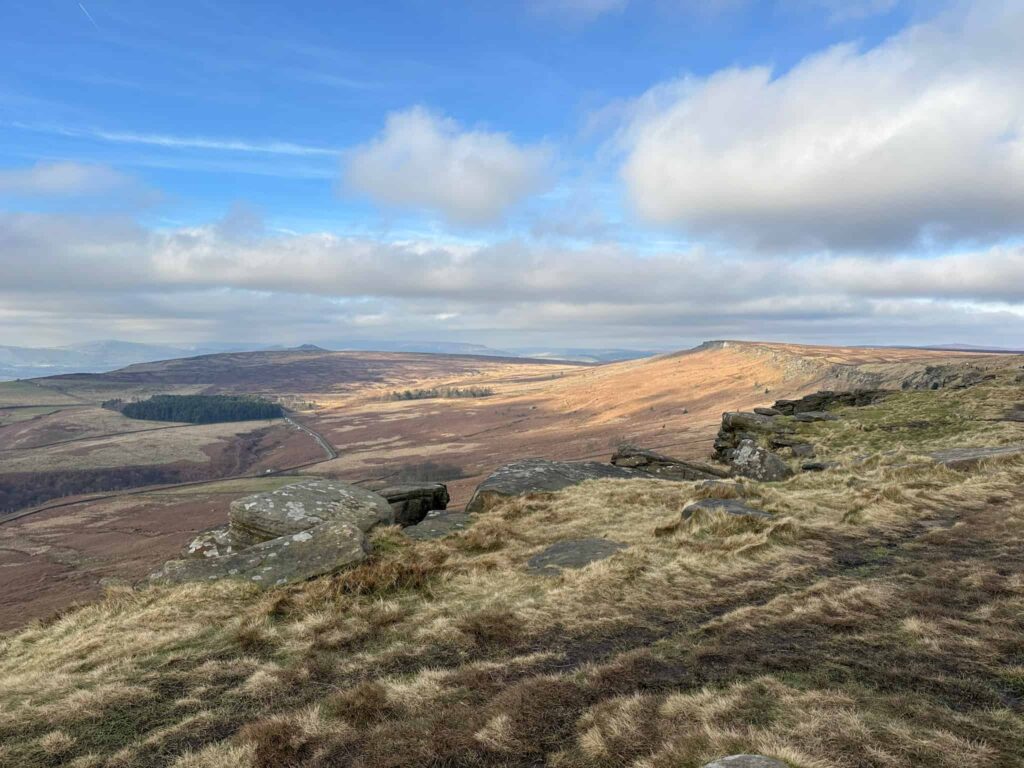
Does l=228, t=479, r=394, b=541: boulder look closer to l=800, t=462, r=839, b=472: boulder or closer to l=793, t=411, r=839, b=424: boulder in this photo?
l=800, t=462, r=839, b=472: boulder

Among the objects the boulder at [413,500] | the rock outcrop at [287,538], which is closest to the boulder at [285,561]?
the rock outcrop at [287,538]

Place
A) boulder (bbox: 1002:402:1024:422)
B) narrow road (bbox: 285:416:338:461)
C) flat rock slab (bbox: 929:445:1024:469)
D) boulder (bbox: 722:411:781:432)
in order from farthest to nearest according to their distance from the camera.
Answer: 1. narrow road (bbox: 285:416:338:461)
2. boulder (bbox: 722:411:781:432)
3. boulder (bbox: 1002:402:1024:422)
4. flat rock slab (bbox: 929:445:1024:469)

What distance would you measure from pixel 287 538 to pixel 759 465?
853 inches

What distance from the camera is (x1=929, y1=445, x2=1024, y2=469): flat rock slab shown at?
20.9 metres

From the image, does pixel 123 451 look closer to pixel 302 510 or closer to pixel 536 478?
pixel 536 478

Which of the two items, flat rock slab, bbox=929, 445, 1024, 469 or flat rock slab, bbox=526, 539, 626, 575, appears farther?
flat rock slab, bbox=929, 445, 1024, 469

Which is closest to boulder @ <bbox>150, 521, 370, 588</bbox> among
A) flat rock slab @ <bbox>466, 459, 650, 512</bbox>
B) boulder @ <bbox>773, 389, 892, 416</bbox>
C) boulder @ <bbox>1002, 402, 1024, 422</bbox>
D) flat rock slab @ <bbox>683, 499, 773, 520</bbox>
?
flat rock slab @ <bbox>466, 459, 650, 512</bbox>

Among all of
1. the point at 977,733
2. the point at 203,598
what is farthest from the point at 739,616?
the point at 203,598

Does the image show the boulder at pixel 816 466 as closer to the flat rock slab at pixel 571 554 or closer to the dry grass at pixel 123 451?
the flat rock slab at pixel 571 554

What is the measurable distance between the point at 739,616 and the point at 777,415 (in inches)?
1278

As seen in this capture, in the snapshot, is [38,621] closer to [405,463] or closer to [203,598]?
[203,598]

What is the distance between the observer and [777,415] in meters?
38.2

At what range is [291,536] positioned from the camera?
1427cm

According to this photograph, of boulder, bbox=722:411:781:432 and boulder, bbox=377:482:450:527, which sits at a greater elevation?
boulder, bbox=722:411:781:432
